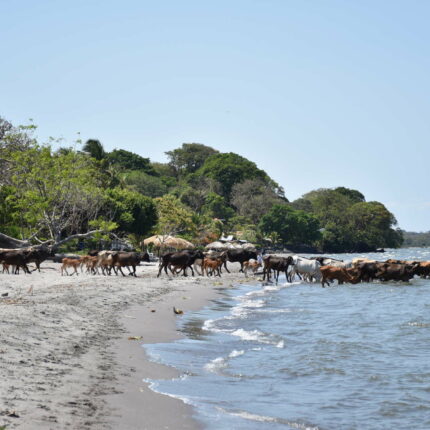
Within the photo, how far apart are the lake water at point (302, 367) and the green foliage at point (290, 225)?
98307 millimetres

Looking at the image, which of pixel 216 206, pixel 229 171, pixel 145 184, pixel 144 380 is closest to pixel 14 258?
pixel 144 380

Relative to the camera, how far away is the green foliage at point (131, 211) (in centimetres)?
5509

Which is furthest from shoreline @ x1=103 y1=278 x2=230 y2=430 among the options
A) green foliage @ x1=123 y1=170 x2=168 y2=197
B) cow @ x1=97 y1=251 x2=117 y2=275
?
green foliage @ x1=123 y1=170 x2=168 y2=197

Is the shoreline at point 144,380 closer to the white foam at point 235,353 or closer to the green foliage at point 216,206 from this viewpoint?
the white foam at point 235,353

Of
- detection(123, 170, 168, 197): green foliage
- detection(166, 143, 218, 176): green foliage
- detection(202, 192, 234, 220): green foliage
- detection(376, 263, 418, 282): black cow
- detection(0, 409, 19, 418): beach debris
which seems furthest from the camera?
detection(166, 143, 218, 176): green foliage

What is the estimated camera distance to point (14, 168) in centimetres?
4378

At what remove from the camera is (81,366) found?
8852 mm

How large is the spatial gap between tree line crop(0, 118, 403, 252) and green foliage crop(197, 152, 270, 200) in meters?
0.22

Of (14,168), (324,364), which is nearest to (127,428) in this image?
(324,364)

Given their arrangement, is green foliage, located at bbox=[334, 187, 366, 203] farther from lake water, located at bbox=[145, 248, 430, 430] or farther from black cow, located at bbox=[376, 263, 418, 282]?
lake water, located at bbox=[145, 248, 430, 430]

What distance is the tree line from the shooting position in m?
41.7

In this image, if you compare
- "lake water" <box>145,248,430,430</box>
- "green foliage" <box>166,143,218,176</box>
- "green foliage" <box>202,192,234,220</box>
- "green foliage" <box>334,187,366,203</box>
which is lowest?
"lake water" <box>145,248,430,430</box>

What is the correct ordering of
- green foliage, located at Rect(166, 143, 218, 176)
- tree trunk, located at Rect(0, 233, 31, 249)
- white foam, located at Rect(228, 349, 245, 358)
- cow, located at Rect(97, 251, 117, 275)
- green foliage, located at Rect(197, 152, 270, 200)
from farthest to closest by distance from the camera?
green foliage, located at Rect(166, 143, 218, 176) → green foliage, located at Rect(197, 152, 270, 200) → tree trunk, located at Rect(0, 233, 31, 249) → cow, located at Rect(97, 251, 117, 275) → white foam, located at Rect(228, 349, 245, 358)

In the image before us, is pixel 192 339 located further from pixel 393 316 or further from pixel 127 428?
pixel 393 316
